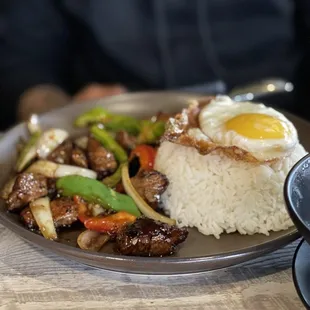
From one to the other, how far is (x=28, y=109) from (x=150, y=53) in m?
0.82

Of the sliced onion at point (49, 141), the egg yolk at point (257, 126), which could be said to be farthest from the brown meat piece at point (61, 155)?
the egg yolk at point (257, 126)

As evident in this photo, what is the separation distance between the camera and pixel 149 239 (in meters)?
1.67

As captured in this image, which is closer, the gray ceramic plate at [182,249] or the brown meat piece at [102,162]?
the gray ceramic plate at [182,249]

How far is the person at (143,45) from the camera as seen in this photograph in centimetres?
338

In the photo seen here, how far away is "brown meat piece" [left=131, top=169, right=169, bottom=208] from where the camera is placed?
76.7 inches

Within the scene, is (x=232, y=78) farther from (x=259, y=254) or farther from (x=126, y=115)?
(x=259, y=254)

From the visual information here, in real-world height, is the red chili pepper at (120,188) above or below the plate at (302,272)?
above

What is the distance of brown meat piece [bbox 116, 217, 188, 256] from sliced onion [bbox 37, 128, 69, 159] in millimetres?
643

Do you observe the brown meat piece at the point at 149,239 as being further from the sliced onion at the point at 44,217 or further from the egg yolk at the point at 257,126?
the egg yolk at the point at 257,126

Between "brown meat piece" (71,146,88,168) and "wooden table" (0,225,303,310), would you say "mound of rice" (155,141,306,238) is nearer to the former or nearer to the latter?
"wooden table" (0,225,303,310)

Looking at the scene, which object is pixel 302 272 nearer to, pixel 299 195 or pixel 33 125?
pixel 299 195

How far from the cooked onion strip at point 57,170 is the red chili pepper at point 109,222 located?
28 cm

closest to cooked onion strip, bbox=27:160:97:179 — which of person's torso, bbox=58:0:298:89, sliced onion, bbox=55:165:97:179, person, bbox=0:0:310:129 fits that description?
sliced onion, bbox=55:165:97:179

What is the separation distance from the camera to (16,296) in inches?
64.0
